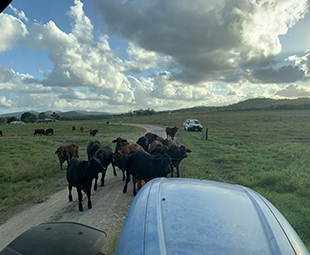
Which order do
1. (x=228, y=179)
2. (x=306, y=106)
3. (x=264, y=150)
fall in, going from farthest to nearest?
(x=306, y=106) < (x=264, y=150) < (x=228, y=179)

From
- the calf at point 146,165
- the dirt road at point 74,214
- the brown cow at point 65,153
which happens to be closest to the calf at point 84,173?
the dirt road at point 74,214

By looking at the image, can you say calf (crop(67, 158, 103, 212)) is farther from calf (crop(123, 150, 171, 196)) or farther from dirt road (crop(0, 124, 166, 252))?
calf (crop(123, 150, 171, 196))

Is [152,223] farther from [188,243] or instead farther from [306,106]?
[306,106]

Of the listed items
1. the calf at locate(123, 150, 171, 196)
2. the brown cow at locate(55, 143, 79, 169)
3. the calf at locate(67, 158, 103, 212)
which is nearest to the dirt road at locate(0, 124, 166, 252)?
the calf at locate(67, 158, 103, 212)

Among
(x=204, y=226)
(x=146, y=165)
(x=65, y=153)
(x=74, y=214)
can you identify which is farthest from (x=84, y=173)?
(x=65, y=153)

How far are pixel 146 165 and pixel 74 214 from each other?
2.62 m

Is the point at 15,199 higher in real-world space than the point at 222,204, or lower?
lower

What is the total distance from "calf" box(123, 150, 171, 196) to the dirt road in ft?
2.65

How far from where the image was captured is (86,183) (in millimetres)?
5902

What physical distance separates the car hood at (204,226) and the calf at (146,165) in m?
3.93

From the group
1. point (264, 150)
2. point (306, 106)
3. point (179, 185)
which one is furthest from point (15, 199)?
point (306, 106)

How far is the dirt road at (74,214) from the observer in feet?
16.5

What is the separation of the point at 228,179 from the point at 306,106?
97365mm

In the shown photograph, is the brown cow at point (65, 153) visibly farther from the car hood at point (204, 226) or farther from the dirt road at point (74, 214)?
the car hood at point (204, 226)
